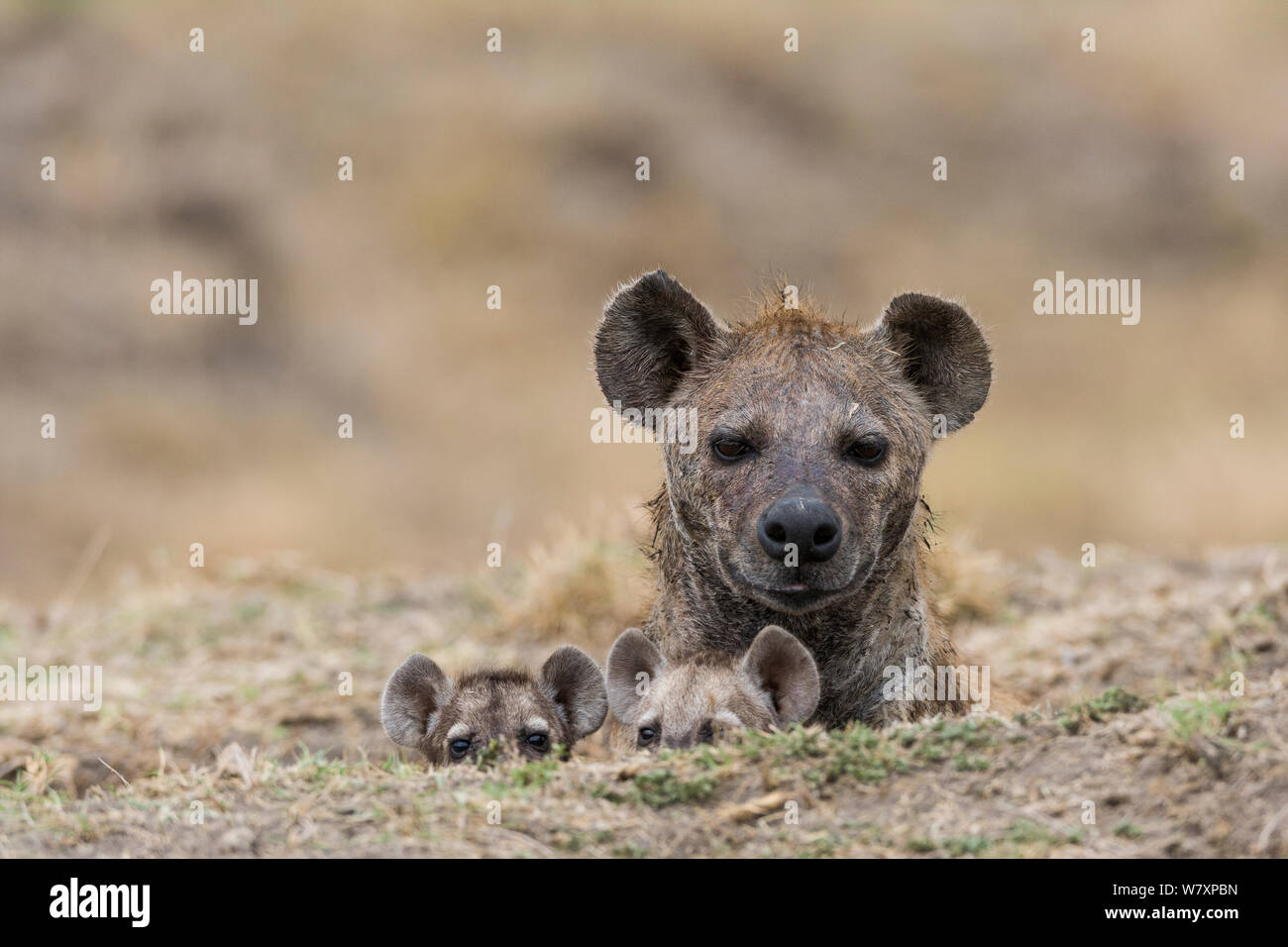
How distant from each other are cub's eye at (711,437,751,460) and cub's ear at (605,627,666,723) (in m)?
0.83

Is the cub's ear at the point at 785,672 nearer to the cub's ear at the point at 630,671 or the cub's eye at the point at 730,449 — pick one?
the cub's ear at the point at 630,671

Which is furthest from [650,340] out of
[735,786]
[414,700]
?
[735,786]

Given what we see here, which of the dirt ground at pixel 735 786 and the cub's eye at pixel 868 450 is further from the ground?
the cub's eye at pixel 868 450

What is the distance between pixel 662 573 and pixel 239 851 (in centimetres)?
286

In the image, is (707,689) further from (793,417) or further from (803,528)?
(793,417)

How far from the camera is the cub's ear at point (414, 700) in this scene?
7461 mm

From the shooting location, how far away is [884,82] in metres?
29.7

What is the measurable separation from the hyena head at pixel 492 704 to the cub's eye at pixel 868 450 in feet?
5.16

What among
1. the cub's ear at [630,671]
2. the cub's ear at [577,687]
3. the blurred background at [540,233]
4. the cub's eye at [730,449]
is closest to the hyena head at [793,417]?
the cub's eye at [730,449]

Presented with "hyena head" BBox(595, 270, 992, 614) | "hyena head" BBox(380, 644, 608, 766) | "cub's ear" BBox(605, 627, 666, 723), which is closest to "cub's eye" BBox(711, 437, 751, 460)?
"hyena head" BBox(595, 270, 992, 614)

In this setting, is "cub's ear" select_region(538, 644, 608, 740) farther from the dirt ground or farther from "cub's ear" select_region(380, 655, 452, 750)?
the dirt ground

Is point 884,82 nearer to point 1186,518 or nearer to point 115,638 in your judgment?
point 1186,518

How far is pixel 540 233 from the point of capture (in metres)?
26.4

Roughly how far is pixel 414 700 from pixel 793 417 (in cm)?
222
